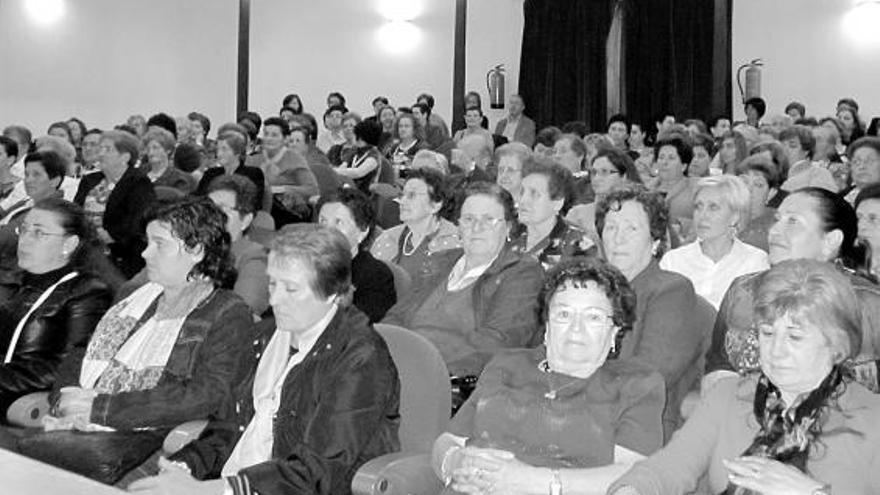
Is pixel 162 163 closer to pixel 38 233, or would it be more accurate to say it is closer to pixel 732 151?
pixel 732 151

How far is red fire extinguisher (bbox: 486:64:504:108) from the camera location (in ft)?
48.3

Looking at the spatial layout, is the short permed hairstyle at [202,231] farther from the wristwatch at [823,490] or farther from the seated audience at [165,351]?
the wristwatch at [823,490]

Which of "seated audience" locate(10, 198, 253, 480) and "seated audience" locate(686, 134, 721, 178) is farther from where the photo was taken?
"seated audience" locate(686, 134, 721, 178)

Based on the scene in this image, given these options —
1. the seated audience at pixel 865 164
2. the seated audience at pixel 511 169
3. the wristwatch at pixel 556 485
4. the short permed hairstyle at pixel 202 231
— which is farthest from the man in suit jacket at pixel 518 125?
the wristwatch at pixel 556 485

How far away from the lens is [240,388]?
332 cm

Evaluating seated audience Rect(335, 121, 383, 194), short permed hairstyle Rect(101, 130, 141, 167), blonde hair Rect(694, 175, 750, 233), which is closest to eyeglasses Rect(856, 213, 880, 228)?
blonde hair Rect(694, 175, 750, 233)

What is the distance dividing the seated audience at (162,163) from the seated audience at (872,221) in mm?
5127

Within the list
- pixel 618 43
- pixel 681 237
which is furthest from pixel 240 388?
pixel 618 43

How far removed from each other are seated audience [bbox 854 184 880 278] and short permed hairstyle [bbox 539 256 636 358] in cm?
141

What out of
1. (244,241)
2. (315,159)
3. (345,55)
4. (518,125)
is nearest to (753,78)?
(518,125)

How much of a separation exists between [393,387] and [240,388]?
475 millimetres

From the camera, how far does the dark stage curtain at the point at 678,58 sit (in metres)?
12.4

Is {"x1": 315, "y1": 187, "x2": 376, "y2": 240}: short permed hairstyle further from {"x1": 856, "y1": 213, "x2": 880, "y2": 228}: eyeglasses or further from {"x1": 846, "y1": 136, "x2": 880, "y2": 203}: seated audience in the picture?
{"x1": 846, "y1": 136, "x2": 880, "y2": 203}: seated audience

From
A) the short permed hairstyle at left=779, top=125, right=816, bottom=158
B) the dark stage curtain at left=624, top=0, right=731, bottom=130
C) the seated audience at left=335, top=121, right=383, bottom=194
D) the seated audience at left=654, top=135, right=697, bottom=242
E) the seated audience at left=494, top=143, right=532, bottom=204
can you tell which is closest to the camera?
the seated audience at left=494, top=143, right=532, bottom=204
